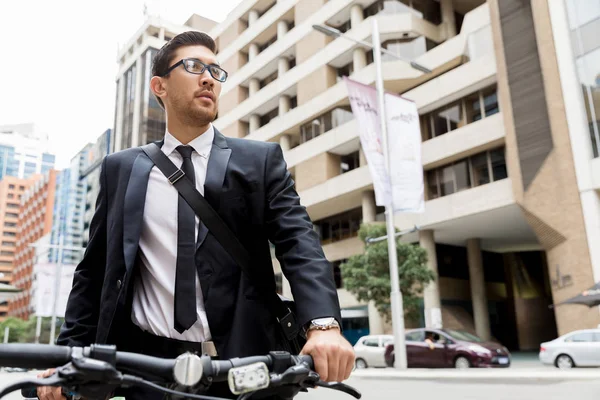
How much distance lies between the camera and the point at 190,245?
1815mm

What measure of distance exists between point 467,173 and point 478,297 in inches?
259

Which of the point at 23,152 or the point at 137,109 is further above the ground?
the point at 23,152

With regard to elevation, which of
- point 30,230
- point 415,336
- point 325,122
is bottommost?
point 415,336

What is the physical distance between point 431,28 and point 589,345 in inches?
821

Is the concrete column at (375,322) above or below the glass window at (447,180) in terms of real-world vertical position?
below

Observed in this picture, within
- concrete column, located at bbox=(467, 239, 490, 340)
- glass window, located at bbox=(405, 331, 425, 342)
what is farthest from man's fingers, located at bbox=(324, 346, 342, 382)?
concrete column, located at bbox=(467, 239, 490, 340)

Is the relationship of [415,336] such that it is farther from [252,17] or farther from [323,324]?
[252,17]

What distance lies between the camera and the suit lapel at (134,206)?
1.85 meters

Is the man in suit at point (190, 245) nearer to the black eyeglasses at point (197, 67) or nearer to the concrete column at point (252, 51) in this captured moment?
the black eyeglasses at point (197, 67)

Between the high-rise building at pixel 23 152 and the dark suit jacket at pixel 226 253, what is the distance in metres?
175

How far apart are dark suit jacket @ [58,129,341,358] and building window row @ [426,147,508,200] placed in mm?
26391

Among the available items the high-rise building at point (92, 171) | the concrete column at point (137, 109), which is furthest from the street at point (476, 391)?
the high-rise building at point (92, 171)

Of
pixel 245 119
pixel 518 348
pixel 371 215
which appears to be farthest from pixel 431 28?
pixel 518 348

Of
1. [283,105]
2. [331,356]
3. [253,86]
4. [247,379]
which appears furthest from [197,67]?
[253,86]
